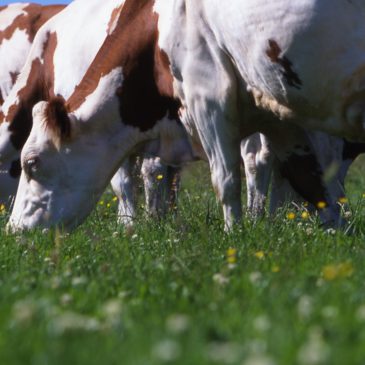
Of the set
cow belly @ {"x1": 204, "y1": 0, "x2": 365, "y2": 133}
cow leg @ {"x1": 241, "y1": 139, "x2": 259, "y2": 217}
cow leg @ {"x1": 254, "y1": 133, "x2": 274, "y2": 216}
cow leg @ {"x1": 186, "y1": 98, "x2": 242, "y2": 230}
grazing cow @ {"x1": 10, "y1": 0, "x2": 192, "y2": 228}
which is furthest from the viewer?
cow leg @ {"x1": 241, "y1": 139, "x2": 259, "y2": 217}

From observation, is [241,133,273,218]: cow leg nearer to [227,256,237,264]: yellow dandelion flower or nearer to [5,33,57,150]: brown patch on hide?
[5,33,57,150]: brown patch on hide

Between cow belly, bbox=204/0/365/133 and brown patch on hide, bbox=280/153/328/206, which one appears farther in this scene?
brown patch on hide, bbox=280/153/328/206

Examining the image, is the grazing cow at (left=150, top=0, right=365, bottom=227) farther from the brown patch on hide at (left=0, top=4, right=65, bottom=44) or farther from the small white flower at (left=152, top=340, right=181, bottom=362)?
the brown patch on hide at (left=0, top=4, right=65, bottom=44)

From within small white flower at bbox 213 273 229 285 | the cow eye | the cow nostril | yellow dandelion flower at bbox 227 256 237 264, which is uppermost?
small white flower at bbox 213 273 229 285

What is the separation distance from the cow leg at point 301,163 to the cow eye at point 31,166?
1796 mm

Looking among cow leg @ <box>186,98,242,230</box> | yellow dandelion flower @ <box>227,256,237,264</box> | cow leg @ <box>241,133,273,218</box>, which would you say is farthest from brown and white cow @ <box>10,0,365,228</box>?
yellow dandelion flower @ <box>227,256,237,264</box>

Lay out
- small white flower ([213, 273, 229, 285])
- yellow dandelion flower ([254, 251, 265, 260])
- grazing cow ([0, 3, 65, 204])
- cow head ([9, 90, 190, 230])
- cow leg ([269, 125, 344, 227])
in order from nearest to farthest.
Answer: small white flower ([213, 273, 229, 285]) → yellow dandelion flower ([254, 251, 265, 260]) → cow leg ([269, 125, 344, 227]) → cow head ([9, 90, 190, 230]) → grazing cow ([0, 3, 65, 204])

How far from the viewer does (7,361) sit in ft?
8.10

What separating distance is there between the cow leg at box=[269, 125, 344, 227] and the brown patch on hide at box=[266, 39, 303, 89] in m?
1.29

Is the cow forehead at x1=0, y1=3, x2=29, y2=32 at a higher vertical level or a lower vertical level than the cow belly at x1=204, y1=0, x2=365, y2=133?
lower

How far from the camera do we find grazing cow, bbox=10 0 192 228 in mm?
7258

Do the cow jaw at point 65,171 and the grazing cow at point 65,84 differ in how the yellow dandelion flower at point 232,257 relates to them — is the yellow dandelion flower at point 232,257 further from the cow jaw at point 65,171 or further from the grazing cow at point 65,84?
the grazing cow at point 65,84

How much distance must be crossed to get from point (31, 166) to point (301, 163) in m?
2.05

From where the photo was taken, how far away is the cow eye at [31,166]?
297 inches
